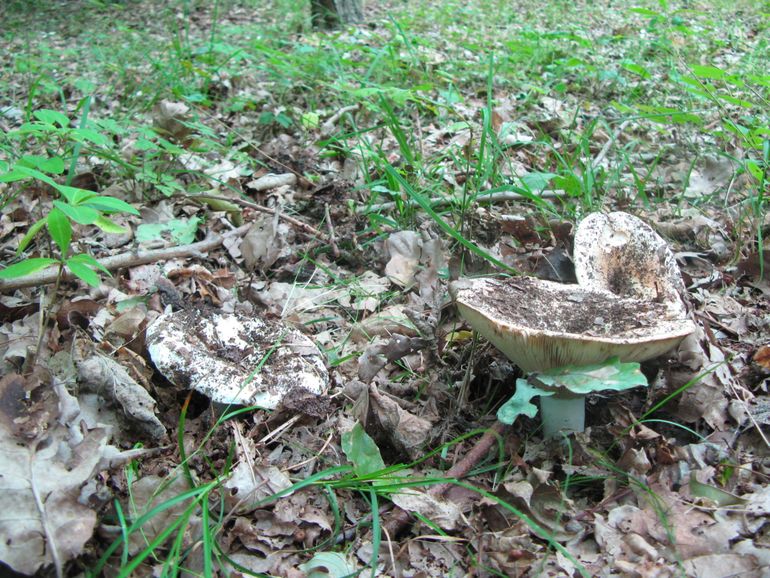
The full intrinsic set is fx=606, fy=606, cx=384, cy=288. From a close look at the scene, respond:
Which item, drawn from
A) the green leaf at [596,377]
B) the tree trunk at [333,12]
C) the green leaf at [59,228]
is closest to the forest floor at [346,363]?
the green leaf at [59,228]

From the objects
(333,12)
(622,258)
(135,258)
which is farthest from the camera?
(333,12)

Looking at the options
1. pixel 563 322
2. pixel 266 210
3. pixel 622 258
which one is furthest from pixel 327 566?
pixel 266 210

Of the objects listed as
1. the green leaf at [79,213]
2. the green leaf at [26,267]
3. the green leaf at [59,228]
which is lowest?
the green leaf at [26,267]

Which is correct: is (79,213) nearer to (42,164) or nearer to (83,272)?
(83,272)

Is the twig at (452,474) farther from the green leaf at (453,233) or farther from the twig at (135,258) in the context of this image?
the twig at (135,258)

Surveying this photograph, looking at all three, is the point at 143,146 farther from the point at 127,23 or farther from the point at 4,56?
the point at 127,23

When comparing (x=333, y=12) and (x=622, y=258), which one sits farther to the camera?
(x=333, y=12)

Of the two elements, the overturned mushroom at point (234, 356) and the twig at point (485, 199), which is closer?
the overturned mushroom at point (234, 356)

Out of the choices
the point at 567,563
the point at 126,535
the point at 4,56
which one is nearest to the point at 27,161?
the point at 126,535
